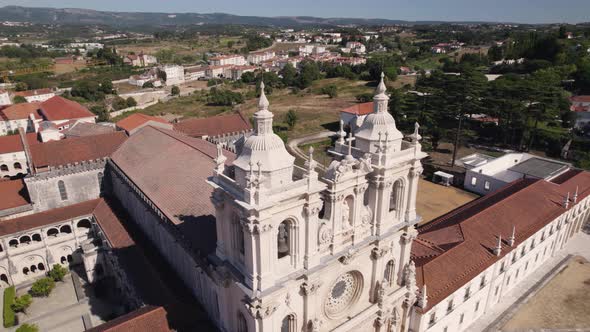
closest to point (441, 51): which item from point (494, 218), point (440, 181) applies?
point (440, 181)

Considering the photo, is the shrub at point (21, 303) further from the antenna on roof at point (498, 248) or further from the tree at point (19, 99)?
the tree at point (19, 99)

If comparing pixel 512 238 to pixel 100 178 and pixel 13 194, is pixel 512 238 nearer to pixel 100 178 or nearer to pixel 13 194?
pixel 100 178

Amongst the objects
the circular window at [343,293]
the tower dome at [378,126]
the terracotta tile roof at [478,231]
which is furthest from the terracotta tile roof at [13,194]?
the terracotta tile roof at [478,231]

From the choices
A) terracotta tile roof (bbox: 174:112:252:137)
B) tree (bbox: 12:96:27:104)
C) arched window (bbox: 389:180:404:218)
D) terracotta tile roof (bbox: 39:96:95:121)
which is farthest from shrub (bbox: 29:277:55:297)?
tree (bbox: 12:96:27:104)

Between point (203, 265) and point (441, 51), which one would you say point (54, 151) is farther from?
point (441, 51)

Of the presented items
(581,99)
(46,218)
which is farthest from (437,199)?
(46,218)

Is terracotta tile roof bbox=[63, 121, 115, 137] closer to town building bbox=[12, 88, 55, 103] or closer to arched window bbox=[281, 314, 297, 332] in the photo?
arched window bbox=[281, 314, 297, 332]
